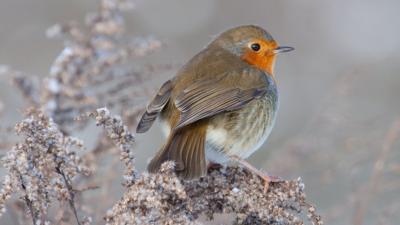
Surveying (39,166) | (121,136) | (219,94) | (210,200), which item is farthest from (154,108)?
(39,166)

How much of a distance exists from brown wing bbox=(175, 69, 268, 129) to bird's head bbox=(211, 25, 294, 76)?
0.20 metres

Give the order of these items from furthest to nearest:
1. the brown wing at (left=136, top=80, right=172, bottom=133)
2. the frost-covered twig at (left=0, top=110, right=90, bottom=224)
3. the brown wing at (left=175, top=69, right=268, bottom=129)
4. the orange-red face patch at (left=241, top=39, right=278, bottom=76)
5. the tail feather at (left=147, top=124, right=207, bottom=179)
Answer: the orange-red face patch at (left=241, top=39, right=278, bottom=76) → the brown wing at (left=136, top=80, right=172, bottom=133) → the brown wing at (left=175, top=69, right=268, bottom=129) → the tail feather at (left=147, top=124, right=207, bottom=179) → the frost-covered twig at (left=0, top=110, right=90, bottom=224)

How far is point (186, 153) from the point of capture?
3.61m

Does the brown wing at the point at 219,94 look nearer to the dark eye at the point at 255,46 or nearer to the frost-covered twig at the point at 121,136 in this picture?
the dark eye at the point at 255,46

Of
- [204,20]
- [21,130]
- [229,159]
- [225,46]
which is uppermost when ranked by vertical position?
[204,20]

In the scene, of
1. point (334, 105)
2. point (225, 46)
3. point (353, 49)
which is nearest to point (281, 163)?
point (334, 105)

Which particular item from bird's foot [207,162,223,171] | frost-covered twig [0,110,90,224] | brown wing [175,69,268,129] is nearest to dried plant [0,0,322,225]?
frost-covered twig [0,110,90,224]

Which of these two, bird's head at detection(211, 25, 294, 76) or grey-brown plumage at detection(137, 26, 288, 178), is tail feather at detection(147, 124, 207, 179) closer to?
grey-brown plumage at detection(137, 26, 288, 178)

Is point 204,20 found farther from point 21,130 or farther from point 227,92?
point 21,130

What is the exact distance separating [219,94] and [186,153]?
62 cm

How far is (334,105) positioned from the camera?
465cm

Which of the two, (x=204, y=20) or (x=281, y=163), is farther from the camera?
(x=204, y=20)

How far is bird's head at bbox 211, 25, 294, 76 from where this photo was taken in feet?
15.8

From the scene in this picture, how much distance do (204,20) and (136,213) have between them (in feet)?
22.7
